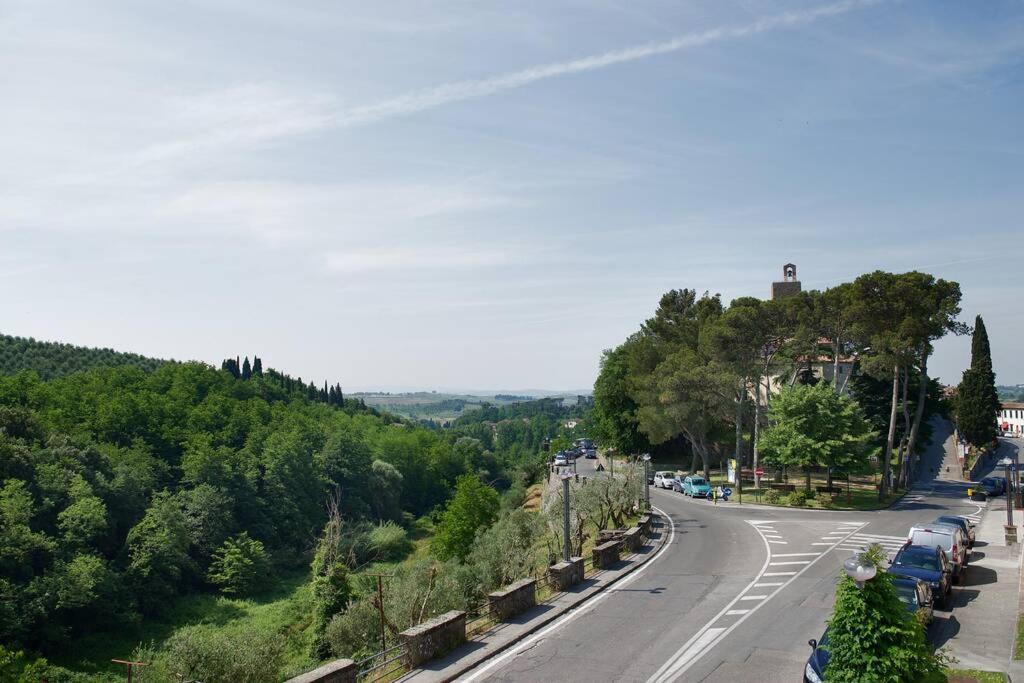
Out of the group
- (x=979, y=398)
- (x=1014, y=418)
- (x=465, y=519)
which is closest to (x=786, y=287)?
(x=979, y=398)

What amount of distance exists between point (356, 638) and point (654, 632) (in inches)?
559

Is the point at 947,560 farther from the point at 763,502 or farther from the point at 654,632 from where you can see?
the point at 763,502

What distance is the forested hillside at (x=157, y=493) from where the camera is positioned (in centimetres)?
4094

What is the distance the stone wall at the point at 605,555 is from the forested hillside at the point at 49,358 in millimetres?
90096

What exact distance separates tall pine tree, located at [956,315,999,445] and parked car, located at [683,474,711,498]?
32.0m

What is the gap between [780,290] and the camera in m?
74.1

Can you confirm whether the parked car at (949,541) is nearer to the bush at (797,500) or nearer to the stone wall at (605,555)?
the stone wall at (605,555)

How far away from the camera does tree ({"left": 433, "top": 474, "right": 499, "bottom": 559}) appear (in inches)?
1874

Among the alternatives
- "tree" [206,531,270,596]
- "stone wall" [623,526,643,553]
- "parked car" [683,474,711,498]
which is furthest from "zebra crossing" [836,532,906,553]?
"tree" [206,531,270,596]

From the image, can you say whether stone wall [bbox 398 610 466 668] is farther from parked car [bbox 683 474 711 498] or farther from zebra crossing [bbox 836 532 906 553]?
parked car [bbox 683 474 711 498]

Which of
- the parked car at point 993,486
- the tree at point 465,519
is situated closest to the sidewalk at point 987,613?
the parked car at point 993,486

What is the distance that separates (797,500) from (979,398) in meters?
36.0

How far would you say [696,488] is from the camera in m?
Answer: 49.7

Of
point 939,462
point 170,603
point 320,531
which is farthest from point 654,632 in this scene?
point 939,462
